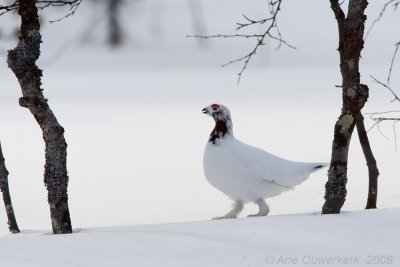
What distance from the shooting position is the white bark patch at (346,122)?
4441mm

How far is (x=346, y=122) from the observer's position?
4.45 m

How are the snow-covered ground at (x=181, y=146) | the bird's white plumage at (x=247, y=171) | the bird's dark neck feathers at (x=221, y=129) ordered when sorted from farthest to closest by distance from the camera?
the bird's dark neck feathers at (x=221, y=129), the bird's white plumage at (x=247, y=171), the snow-covered ground at (x=181, y=146)

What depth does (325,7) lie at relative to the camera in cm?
2711

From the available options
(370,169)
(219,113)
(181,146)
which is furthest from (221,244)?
(181,146)

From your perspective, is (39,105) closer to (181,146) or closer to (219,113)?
(219,113)

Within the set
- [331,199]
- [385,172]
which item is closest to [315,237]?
[331,199]

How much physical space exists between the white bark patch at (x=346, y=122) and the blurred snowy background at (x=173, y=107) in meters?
1.39

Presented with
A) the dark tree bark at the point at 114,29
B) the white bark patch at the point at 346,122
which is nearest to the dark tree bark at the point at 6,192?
the white bark patch at the point at 346,122

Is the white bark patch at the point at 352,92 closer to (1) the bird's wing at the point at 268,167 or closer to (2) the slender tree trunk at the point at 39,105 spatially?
(1) the bird's wing at the point at 268,167

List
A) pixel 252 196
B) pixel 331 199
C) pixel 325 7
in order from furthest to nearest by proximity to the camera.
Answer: pixel 325 7 → pixel 252 196 → pixel 331 199

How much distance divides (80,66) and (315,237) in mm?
18478

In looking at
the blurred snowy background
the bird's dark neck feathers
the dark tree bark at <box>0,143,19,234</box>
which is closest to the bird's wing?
the bird's dark neck feathers

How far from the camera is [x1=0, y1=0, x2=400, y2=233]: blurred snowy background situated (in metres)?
7.71

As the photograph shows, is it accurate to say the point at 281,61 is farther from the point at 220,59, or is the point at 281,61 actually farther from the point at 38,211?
the point at 38,211
